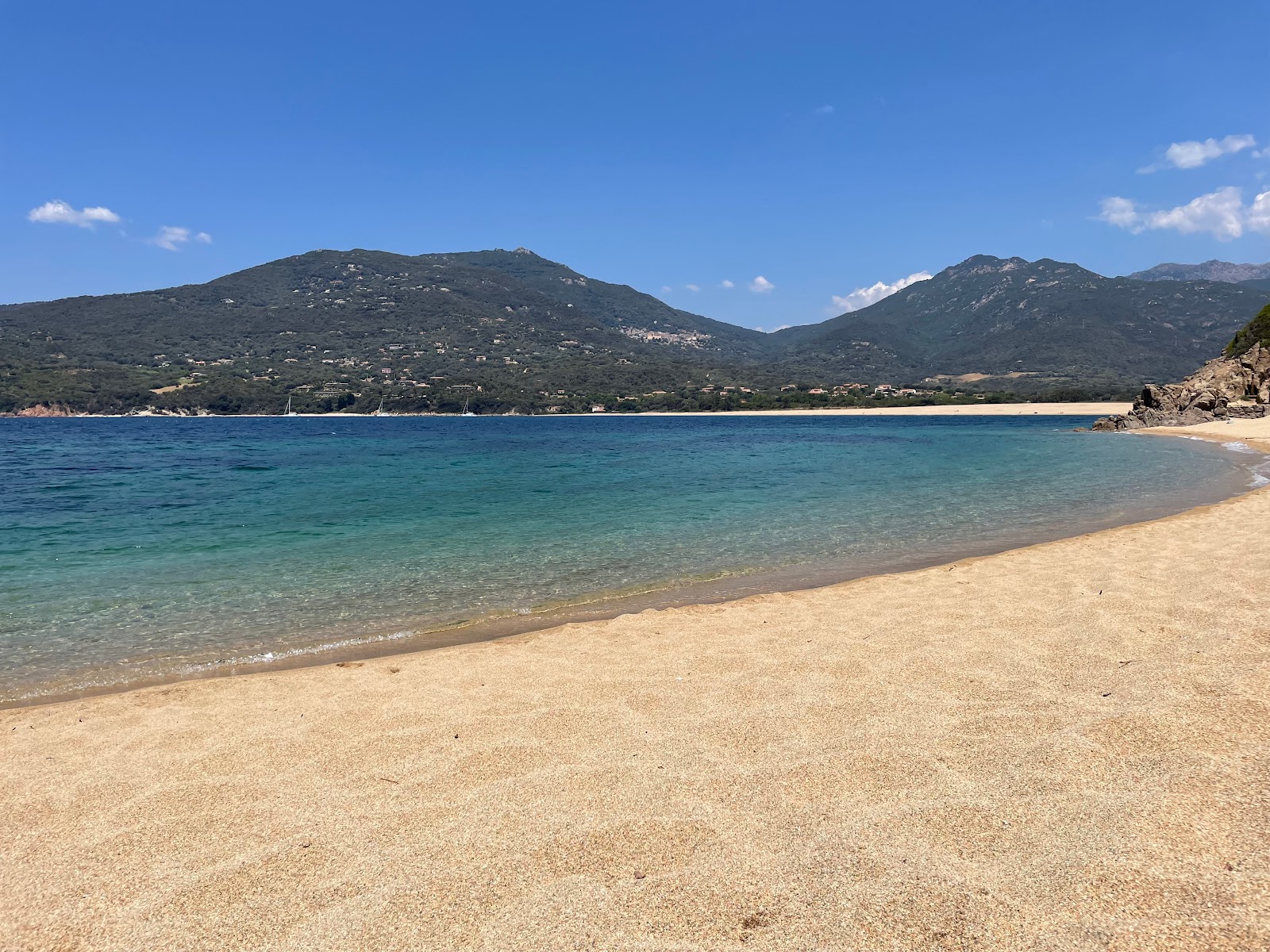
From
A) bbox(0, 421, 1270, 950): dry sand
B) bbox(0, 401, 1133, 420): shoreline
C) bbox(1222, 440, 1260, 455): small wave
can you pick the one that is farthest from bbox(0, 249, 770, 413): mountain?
bbox(0, 421, 1270, 950): dry sand

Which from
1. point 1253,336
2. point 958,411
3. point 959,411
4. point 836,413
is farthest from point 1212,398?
point 836,413

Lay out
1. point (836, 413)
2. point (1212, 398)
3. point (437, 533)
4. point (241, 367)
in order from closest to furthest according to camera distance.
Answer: point (437, 533) < point (1212, 398) < point (836, 413) < point (241, 367)

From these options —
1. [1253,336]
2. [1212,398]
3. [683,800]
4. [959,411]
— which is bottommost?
[683,800]

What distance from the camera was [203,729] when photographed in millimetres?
6184

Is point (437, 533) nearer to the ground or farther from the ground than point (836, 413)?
nearer to the ground

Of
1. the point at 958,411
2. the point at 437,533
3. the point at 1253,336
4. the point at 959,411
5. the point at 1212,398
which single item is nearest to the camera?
the point at 437,533

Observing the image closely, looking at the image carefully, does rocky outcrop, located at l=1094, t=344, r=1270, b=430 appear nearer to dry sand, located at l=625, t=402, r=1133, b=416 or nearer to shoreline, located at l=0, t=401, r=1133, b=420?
dry sand, located at l=625, t=402, r=1133, b=416

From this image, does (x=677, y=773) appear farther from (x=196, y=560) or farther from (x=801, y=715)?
(x=196, y=560)

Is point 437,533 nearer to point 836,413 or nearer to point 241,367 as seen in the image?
point 836,413

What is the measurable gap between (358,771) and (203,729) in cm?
213

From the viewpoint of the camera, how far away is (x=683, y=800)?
4.50 meters

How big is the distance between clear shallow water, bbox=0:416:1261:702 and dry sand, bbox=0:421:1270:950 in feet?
9.24

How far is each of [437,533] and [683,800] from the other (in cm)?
1385

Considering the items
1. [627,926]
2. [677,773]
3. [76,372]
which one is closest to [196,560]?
[677,773]
